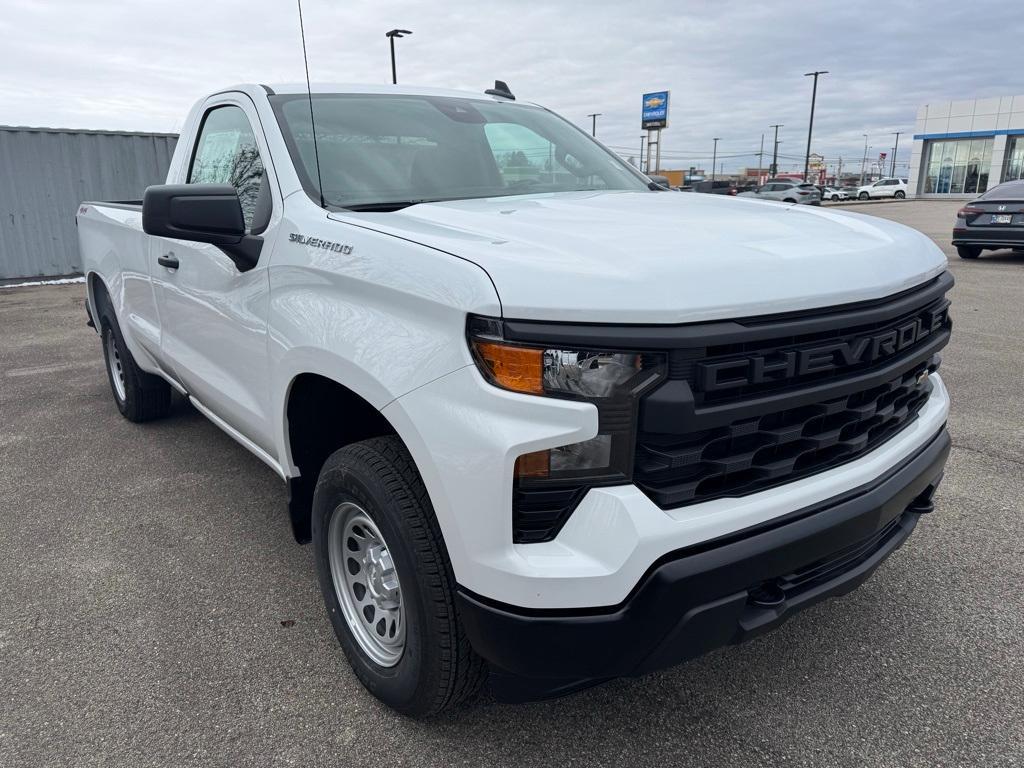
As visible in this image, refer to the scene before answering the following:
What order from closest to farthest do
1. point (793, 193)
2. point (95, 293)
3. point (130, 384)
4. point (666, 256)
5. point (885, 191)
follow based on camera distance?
point (666, 256) → point (130, 384) → point (95, 293) → point (793, 193) → point (885, 191)

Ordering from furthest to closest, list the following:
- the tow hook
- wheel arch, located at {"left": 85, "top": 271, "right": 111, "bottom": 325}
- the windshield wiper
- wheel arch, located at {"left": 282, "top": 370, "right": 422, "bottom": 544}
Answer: wheel arch, located at {"left": 85, "top": 271, "right": 111, "bottom": 325}, the windshield wiper, wheel arch, located at {"left": 282, "top": 370, "right": 422, "bottom": 544}, the tow hook

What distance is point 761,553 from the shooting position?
1751mm

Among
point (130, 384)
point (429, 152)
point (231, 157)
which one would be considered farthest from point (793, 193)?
point (231, 157)

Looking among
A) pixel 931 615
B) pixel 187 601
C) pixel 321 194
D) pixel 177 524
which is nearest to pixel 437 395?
pixel 321 194

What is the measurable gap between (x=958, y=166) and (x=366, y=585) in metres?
56.1

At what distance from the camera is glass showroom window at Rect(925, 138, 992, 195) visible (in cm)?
4691

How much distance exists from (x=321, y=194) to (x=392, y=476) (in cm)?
107

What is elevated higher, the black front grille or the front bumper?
the black front grille

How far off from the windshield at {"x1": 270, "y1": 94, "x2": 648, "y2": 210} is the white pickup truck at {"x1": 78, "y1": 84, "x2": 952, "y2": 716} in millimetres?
28

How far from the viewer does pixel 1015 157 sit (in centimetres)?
4541

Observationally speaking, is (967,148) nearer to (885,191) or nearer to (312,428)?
(885,191)

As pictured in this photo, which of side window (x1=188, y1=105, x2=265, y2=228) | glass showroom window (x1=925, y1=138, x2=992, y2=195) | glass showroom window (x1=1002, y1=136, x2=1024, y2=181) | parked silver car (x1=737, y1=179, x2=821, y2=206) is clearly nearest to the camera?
side window (x1=188, y1=105, x2=265, y2=228)

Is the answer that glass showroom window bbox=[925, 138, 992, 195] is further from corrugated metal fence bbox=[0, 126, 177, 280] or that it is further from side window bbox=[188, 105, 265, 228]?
side window bbox=[188, 105, 265, 228]

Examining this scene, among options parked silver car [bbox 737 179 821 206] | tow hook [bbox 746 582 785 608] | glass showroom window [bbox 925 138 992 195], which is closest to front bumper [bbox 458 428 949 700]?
tow hook [bbox 746 582 785 608]
